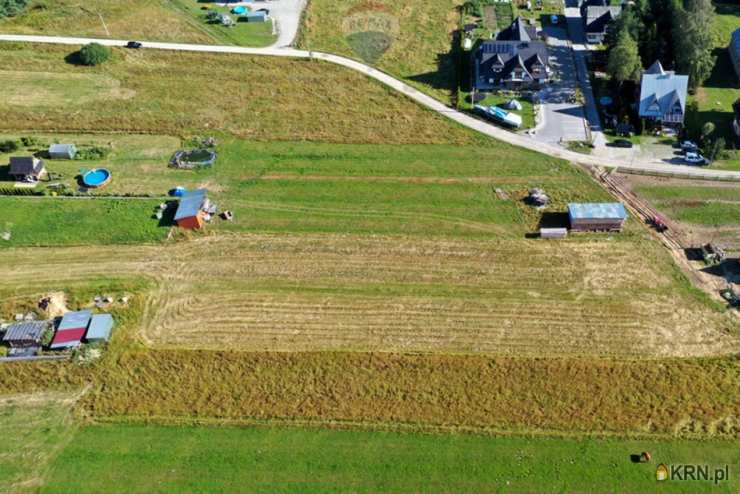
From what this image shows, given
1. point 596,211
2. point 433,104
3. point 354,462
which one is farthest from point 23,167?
point 596,211

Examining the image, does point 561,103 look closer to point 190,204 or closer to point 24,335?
point 190,204

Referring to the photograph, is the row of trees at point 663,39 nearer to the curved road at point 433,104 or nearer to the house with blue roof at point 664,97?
the house with blue roof at point 664,97

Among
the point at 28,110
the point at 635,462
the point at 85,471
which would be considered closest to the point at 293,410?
the point at 85,471

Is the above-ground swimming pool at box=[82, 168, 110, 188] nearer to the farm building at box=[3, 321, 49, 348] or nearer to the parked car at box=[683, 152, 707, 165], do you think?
the farm building at box=[3, 321, 49, 348]

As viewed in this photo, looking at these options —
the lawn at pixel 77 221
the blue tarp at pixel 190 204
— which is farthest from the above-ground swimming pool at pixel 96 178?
the blue tarp at pixel 190 204
